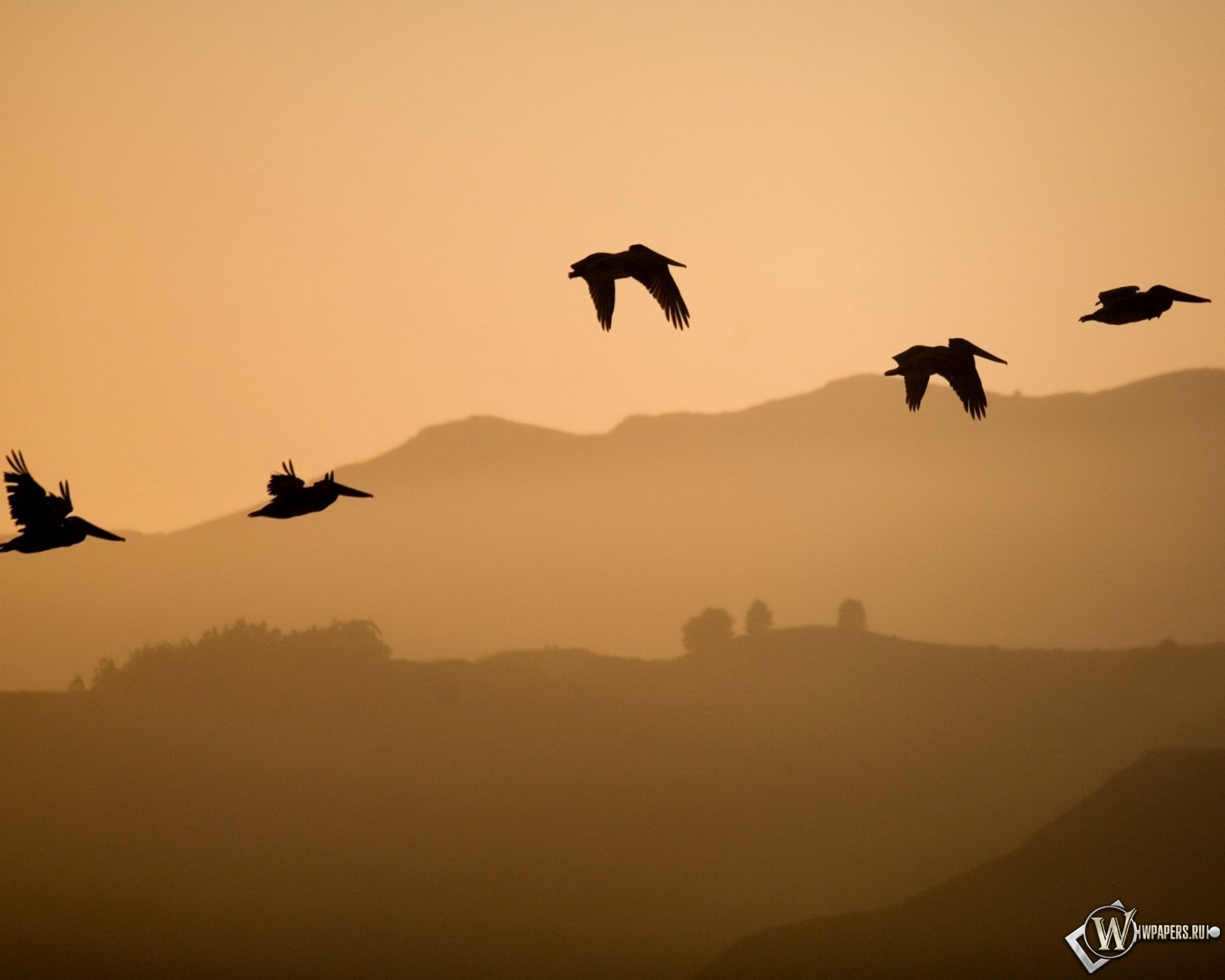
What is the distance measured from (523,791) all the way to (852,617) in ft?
133

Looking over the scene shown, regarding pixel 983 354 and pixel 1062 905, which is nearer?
pixel 983 354

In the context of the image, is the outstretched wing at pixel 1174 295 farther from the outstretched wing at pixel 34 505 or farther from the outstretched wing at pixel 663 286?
the outstretched wing at pixel 34 505

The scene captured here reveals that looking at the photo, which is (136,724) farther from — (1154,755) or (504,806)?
(1154,755)

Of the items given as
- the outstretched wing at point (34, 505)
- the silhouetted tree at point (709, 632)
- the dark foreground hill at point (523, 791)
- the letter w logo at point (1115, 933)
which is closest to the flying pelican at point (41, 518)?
the outstretched wing at point (34, 505)

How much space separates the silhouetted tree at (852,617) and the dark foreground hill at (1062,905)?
1140 inches

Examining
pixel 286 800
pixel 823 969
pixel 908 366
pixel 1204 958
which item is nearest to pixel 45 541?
pixel 908 366

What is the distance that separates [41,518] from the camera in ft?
56.9

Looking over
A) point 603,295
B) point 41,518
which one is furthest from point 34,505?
point 603,295

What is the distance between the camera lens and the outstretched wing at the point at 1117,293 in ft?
64.6

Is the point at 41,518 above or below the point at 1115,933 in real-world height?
above

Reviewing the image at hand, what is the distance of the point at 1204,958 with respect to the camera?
325ft

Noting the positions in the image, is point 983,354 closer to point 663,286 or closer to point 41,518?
point 663,286

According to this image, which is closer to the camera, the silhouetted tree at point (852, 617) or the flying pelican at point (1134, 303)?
the flying pelican at point (1134, 303)

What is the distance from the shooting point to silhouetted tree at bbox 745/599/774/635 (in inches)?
5315
